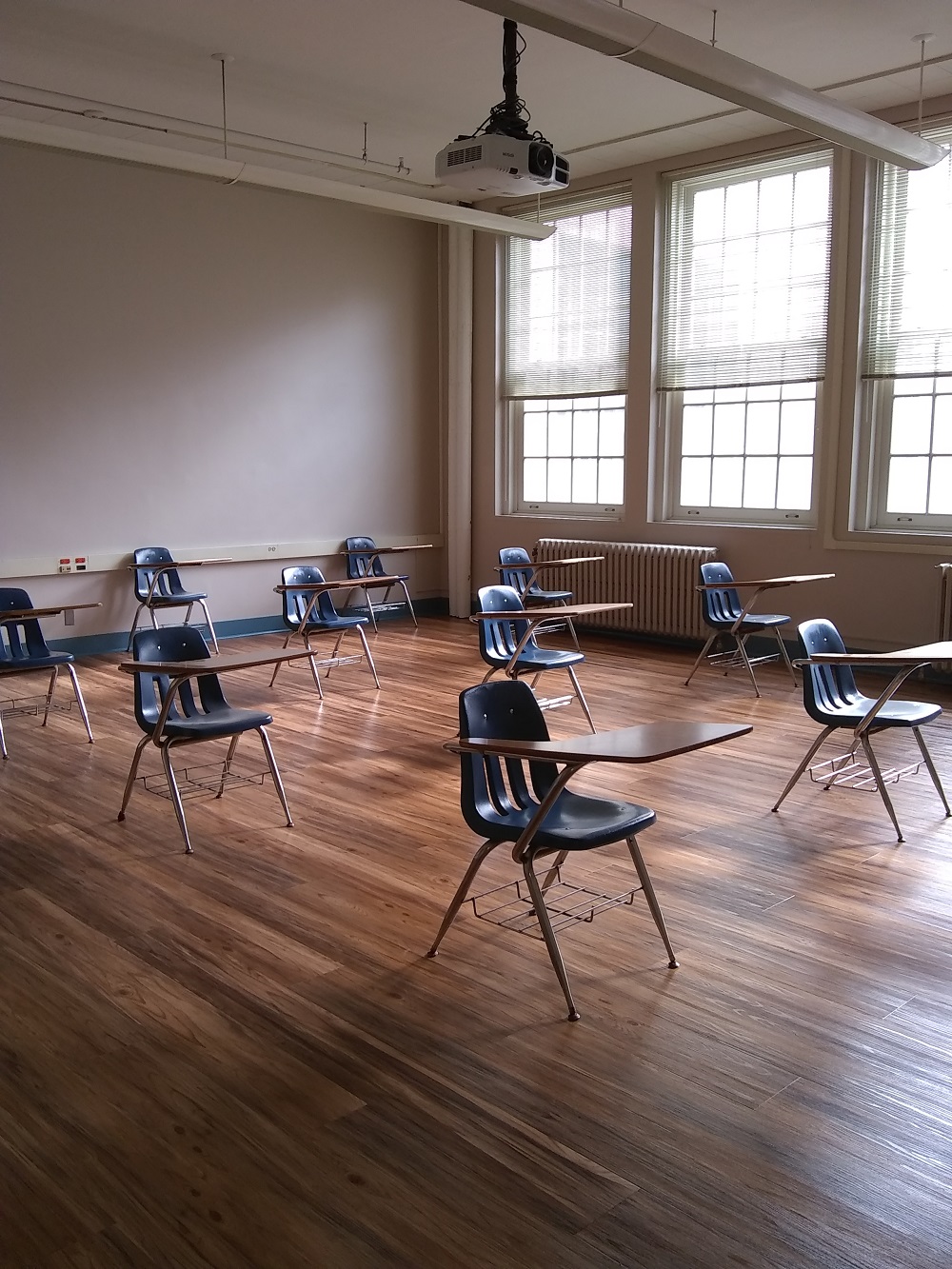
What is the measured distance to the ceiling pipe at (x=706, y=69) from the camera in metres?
4.82

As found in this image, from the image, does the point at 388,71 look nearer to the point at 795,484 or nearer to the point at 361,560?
the point at 795,484

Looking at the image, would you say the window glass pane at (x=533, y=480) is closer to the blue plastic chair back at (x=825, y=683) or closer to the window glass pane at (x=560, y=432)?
the window glass pane at (x=560, y=432)

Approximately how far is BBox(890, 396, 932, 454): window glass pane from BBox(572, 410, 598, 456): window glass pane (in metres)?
2.96

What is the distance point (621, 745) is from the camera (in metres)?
3.19

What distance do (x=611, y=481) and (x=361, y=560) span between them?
2.58 metres

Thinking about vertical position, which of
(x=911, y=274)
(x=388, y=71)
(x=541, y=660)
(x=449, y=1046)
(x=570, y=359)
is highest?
(x=388, y=71)

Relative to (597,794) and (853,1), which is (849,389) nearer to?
(853,1)

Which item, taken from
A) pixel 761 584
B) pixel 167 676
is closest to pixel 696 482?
pixel 761 584

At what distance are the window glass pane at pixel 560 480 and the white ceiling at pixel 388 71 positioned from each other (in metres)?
2.80

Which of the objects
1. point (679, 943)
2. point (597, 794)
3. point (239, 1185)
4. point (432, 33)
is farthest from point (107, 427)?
point (239, 1185)

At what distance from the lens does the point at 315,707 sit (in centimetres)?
747

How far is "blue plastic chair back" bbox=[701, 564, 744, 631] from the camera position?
26.4 feet

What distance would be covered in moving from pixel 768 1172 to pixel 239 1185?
1.20m

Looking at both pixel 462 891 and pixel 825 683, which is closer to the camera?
pixel 462 891
